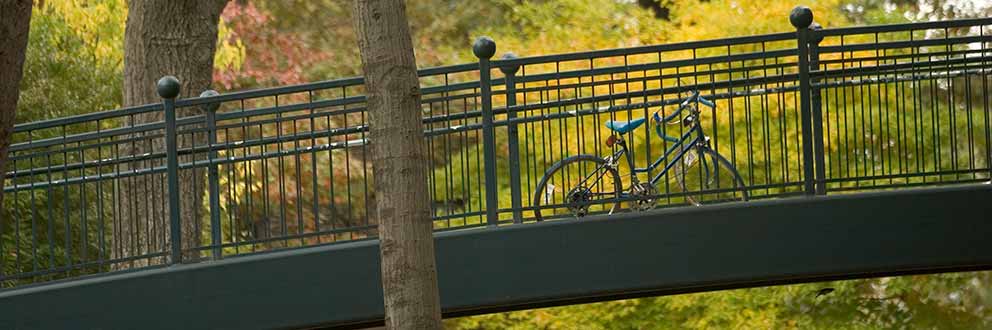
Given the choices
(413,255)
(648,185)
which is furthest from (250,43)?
(413,255)

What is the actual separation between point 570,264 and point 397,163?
105 inches

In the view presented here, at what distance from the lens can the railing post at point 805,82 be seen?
10.0 m

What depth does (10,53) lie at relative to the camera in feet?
20.3

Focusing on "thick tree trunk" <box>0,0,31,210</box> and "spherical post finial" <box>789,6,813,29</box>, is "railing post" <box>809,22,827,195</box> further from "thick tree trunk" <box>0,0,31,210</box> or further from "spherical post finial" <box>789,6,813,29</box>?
"thick tree trunk" <box>0,0,31,210</box>

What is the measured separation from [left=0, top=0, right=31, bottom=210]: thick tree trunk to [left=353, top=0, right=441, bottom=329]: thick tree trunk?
5.79 feet

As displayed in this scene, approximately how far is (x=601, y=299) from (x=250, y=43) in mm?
15322

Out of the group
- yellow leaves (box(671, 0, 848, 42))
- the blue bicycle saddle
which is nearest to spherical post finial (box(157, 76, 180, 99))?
the blue bicycle saddle

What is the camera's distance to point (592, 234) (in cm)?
988

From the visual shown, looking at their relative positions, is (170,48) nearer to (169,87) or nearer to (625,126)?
(169,87)

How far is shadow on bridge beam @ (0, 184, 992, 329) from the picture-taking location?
970 centimetres

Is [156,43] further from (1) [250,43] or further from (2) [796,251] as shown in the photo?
(1) [250,43]

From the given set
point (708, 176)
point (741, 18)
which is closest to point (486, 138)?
point (708, 176)

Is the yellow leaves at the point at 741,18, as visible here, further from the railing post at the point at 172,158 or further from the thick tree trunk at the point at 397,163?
the thick tree trunk at the point at 397,163

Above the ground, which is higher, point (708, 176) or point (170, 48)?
point (170, 48)
